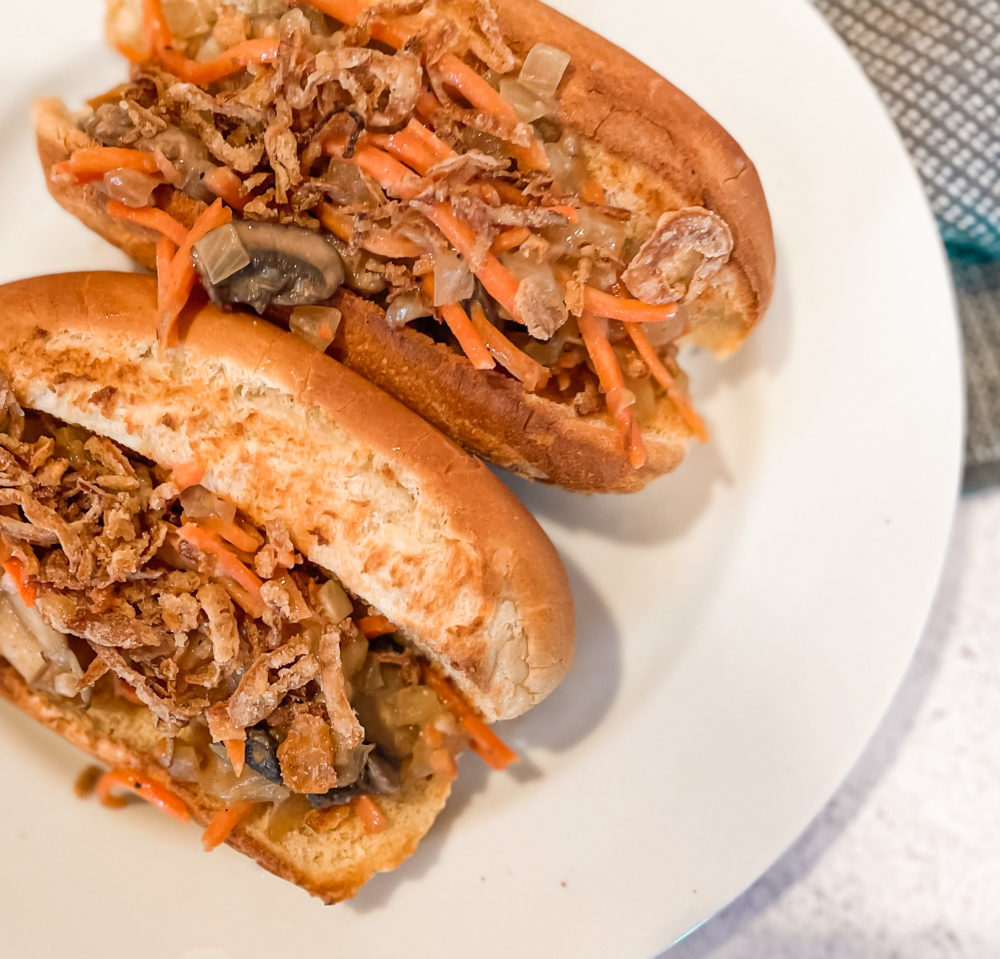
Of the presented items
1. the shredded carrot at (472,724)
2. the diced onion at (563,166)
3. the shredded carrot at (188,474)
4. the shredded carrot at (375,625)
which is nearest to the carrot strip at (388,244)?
the diced onion at (563,166)

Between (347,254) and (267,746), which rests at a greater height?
(347,254)

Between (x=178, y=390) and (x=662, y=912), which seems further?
(x=662, y=912)

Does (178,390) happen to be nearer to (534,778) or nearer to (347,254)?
(347,254)

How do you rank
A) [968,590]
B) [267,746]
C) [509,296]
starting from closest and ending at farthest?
[509,296] → [267,746] → [968,590]

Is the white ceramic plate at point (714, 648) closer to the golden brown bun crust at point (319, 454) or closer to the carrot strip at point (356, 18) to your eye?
the golden brown bun crust at point (319, 454)

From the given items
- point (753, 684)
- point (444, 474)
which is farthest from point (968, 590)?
point (444, 474)

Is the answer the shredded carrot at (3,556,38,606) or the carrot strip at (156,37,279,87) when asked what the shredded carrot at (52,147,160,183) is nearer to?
the carrot strip at (156,37,279,87)

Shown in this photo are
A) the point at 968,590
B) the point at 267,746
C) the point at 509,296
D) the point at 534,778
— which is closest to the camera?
the point at 509,296

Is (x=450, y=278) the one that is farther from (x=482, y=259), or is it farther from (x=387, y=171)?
(x=387, y=171)
